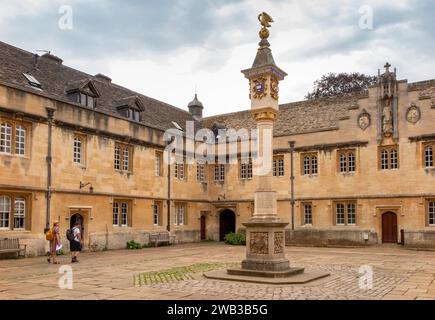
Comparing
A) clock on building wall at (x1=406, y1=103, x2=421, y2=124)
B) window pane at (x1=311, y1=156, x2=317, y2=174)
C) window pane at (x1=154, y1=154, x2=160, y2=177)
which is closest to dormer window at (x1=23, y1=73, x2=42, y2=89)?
window pane at (x1=154, y1=154, x2=160, y2=177)

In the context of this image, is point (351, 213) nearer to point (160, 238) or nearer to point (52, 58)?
point (160, 238)

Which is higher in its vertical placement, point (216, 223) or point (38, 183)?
point (38, 183)

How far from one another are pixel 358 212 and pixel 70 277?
20.5 metres

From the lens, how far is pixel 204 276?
13430 millimetres

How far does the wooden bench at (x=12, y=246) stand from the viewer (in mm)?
19219

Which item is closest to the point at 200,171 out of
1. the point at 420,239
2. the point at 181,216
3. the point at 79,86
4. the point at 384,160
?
the point at 181,216

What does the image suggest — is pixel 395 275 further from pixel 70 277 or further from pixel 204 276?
pixel 70 277

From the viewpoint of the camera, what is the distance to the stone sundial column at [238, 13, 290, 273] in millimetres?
13055

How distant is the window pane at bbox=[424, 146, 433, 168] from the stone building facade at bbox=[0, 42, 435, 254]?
0.06 m

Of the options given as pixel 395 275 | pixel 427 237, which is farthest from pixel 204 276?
pixel 427 237

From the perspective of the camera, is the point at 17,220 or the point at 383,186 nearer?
the point at 17,220

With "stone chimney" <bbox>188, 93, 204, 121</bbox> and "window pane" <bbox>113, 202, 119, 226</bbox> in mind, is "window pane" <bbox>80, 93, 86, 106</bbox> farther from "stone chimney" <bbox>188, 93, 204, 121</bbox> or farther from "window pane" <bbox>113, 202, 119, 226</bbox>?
"stone chimney" <bbox>188, 93, 204, 121</bbox>

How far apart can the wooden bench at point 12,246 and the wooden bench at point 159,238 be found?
29.9ft

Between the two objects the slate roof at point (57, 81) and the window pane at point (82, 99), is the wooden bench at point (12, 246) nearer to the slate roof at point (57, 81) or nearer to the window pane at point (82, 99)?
the slate roof at point (57, 81)
